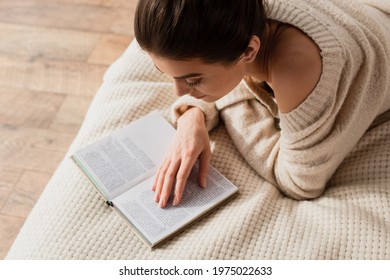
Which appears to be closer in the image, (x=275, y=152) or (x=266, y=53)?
(x=266, y=53)

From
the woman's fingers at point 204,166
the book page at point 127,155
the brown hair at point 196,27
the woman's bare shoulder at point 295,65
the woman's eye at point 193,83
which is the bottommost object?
the book page at point 127,155

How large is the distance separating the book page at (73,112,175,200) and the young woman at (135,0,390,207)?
5 cm

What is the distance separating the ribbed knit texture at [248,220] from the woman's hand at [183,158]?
7cm

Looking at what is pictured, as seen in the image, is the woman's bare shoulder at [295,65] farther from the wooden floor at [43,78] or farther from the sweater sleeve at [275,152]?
the wooden floor at [43,78]

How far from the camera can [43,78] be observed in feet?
6.60

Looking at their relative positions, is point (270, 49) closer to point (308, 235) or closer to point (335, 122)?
point (335, 122)

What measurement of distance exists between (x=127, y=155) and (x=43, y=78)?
819mm

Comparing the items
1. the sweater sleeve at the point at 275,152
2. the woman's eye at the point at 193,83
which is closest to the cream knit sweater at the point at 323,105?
the sweater sleeve at the point at 275,152

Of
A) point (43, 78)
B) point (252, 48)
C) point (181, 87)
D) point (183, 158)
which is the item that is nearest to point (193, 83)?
point (181, 87)

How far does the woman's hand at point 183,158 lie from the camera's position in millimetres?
1250

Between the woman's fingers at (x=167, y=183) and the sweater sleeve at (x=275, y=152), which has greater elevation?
the sweater sleeve at (x=275, y=152)

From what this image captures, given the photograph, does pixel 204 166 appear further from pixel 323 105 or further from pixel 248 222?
pixel 323 105

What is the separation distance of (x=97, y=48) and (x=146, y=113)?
756 mm
